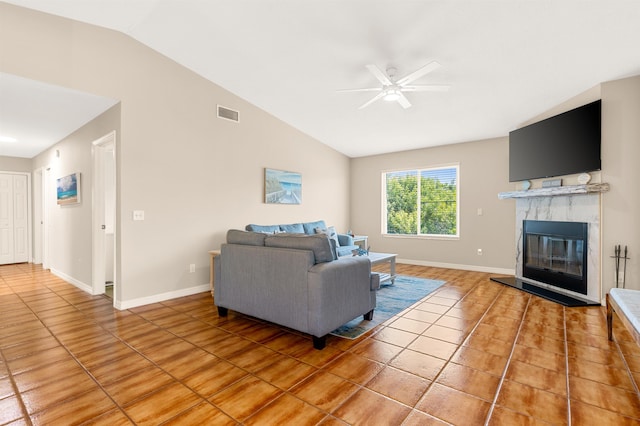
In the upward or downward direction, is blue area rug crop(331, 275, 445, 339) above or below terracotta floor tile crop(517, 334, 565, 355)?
below

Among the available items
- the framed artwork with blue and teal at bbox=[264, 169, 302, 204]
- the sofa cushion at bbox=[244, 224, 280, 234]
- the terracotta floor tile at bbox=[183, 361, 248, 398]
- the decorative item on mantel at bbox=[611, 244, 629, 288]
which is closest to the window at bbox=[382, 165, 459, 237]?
the framed artwork with blue and teal at bbox=[264, 169, 302, 204]

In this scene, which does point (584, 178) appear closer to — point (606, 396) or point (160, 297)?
point (606, 396)

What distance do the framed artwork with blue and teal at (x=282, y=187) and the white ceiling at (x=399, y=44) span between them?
142cm

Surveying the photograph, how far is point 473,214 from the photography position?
6.20 m

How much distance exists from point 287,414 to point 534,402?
1528 mm

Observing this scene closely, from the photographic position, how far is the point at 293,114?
5.70m

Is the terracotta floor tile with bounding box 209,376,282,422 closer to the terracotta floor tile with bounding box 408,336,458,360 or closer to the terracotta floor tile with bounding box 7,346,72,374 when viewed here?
the terracotta floor tile with bounding box 408,336,458,360

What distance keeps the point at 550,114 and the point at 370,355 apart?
460cm

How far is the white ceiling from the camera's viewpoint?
2916 millimetres

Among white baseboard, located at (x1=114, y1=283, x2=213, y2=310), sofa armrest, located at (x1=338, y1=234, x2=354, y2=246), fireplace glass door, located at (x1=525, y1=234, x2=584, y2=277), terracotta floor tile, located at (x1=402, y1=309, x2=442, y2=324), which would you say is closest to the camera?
→ terracotta floor tile, located at (x1=402, y1=309, x2=442, y2=324)

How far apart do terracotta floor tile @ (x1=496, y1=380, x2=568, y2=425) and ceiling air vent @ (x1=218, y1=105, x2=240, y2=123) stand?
4.82 m

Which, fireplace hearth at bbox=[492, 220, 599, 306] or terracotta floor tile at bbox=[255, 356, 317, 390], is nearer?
terracotta floor tile at bbox=[255, 356, 317, 390]

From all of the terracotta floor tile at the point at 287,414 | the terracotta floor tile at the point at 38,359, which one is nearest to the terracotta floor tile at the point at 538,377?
the terracotta floor tile at the point at 287,414

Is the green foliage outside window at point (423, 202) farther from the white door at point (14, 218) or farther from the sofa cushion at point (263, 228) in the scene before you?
the white door at point (14, 218)
